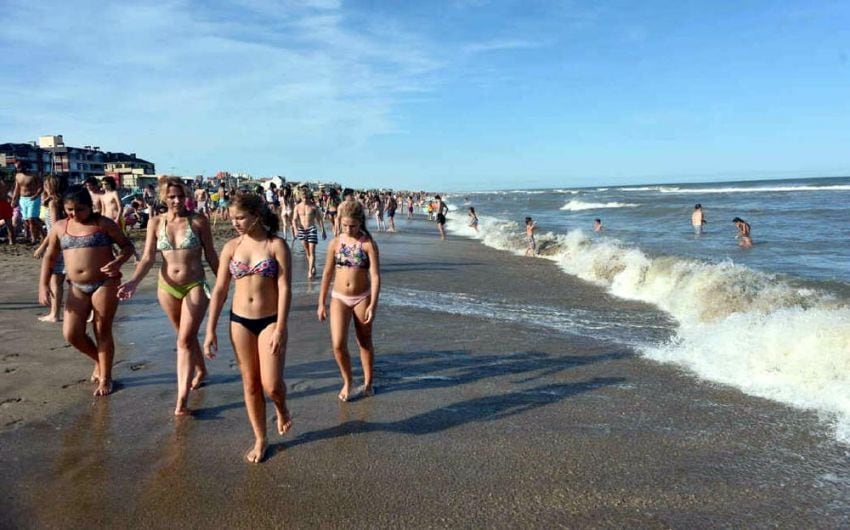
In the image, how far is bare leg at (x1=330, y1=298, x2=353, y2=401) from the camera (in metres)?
4.60

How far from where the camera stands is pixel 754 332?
19.3ft

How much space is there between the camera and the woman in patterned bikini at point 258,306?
350 cm

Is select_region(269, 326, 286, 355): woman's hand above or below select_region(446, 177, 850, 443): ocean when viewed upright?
above

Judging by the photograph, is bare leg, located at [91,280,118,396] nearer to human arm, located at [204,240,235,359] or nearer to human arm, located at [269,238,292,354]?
human arm, located at [204,240,235,359]

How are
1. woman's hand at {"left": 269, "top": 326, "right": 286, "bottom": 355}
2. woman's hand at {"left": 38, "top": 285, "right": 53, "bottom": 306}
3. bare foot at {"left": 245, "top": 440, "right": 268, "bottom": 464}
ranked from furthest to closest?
1. woman's hand at {"left": 38, "top": 285, "right": 53, "bottom": 306}
2. bare foot at {"left": 245, "top": 440, "right": 268, "bottom": 464}
3. woman's hand at {"left": 269, "top": 326, "right": 286, "bottom": 355}

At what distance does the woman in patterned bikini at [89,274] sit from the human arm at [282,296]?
1.91 m

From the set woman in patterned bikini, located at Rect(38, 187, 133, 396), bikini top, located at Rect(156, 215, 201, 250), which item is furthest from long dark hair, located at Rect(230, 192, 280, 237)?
woman in patterned bikini, located at Rect(38, 187, 133, 396)

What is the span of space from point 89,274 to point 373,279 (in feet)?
7.53

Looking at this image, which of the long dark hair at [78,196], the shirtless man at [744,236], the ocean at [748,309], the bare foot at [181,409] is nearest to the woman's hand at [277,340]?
the bare foot at [181,409]

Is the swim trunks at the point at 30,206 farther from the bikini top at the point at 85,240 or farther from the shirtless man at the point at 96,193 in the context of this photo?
the bikini top at the point at 85,240

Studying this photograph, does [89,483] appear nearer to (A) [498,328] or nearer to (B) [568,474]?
(B) [568,474]

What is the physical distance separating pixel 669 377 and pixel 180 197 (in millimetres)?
4460

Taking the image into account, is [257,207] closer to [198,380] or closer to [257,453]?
[257,453]

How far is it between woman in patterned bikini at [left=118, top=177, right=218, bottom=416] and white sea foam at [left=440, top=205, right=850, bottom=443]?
4.37 metres
